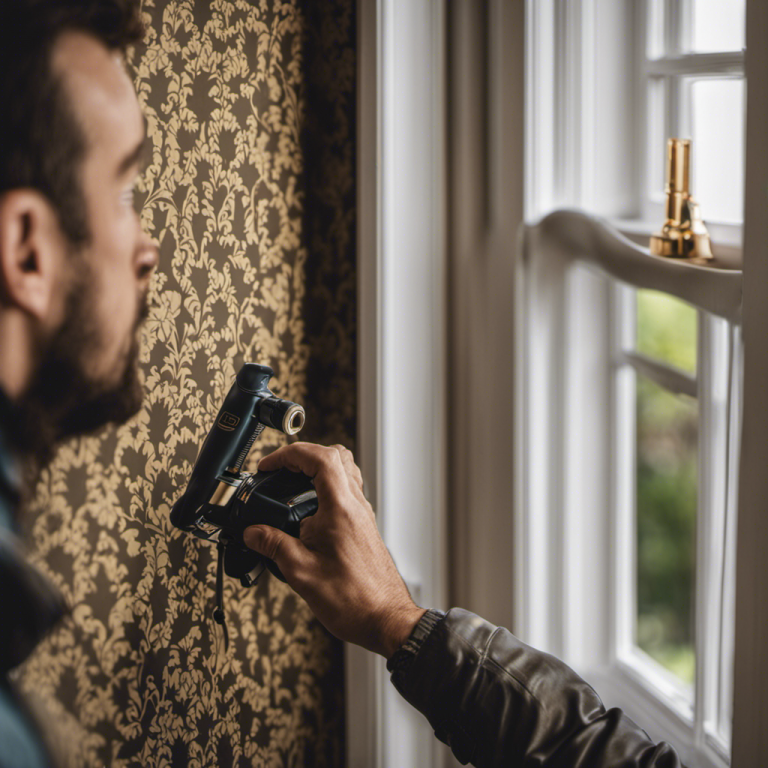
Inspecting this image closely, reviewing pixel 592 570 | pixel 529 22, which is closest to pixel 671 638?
pixel 592 570

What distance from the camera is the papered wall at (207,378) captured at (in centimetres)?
112

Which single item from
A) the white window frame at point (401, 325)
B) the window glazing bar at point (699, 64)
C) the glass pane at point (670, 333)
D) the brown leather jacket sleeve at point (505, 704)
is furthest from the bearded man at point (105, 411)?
the glass pane at point (670, 333)

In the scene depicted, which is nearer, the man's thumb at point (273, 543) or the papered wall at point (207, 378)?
the man's thumb at point (273, 543)

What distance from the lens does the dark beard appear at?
1012 millimetres

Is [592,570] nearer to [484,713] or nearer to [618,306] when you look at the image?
[618,306]

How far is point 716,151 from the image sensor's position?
126 cm

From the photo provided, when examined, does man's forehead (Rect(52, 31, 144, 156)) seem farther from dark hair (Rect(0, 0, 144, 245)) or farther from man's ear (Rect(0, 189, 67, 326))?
man's ear (Rect(0, 189, 67, 326))

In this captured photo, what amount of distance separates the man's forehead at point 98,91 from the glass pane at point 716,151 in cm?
86

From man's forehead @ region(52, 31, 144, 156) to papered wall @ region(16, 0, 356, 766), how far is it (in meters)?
0.04

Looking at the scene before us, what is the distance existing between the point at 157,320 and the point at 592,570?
0.89 meters

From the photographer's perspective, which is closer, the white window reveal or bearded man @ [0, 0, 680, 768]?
bearded man @ [0, 0, 680, 768]

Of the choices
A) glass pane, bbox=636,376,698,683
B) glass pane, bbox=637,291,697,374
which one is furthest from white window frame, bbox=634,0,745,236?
glass pane, bbox=636,376,698,683

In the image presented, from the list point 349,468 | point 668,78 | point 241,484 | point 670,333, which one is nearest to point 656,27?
point 668,78

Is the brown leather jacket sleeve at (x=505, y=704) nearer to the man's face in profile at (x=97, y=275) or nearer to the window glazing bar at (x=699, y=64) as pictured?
the man's face in profile at (x=97, y=275)
